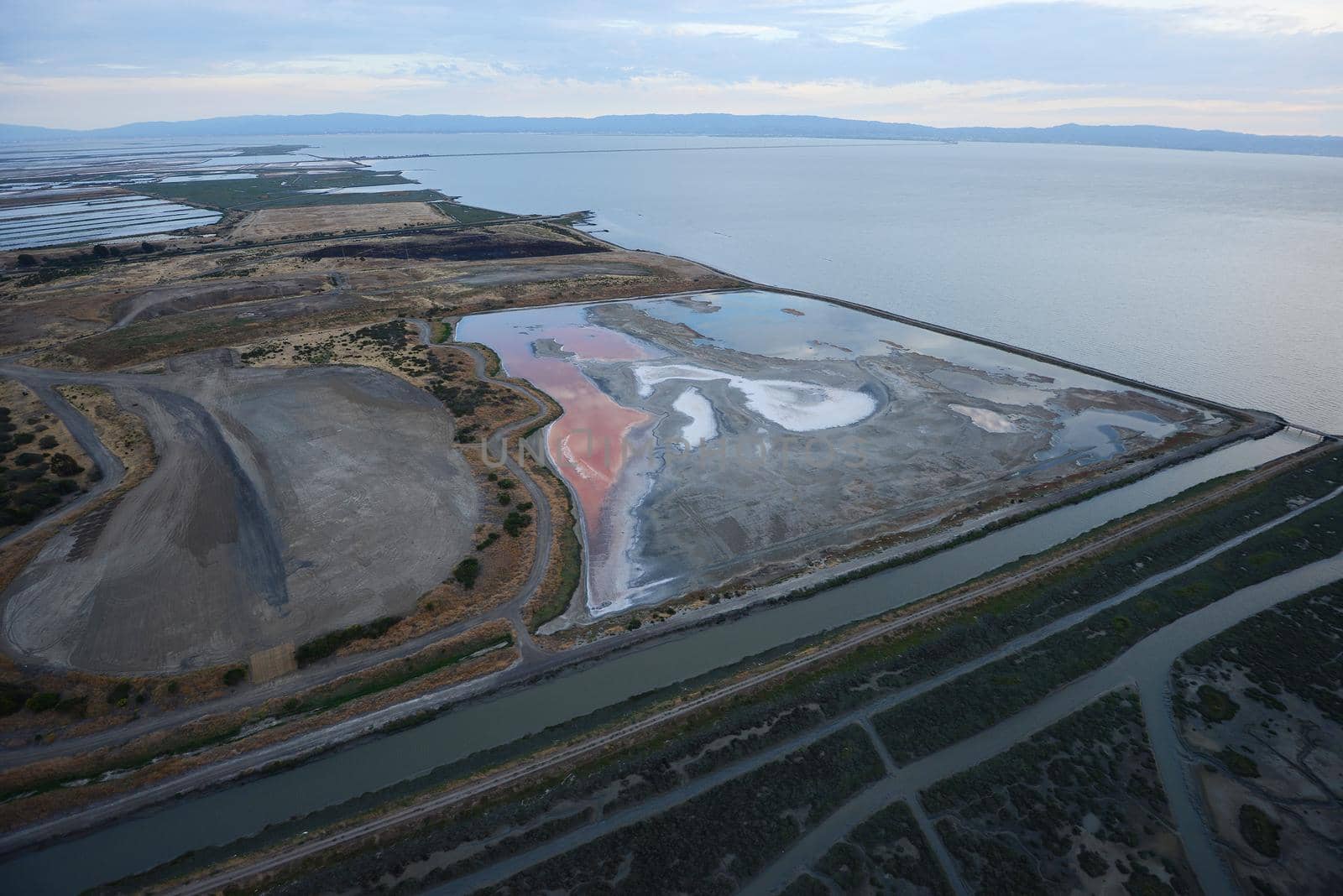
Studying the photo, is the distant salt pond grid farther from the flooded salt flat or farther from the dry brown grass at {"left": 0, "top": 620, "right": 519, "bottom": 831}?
the dry brown grass at {"left": 0, "top": 620, "right": 519, "bottom": 831}

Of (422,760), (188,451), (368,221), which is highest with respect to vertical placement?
(368,221)

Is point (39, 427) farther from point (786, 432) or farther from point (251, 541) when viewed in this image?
point (786, 432)

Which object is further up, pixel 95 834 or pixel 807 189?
pixel 807 189

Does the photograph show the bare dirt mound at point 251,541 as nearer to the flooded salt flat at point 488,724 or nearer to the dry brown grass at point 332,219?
the flooded salt flat at point 488,724

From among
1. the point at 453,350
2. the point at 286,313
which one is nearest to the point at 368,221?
the point at 286,313

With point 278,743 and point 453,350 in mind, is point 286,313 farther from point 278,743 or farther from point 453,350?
point 278,743

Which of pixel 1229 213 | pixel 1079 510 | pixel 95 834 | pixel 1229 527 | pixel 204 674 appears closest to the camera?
pixel 95 834
